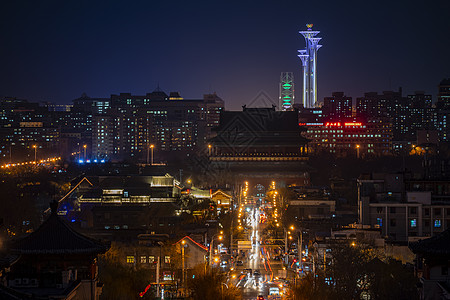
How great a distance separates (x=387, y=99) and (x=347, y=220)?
380 feet

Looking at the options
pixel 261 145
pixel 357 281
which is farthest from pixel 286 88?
pixel 357 281

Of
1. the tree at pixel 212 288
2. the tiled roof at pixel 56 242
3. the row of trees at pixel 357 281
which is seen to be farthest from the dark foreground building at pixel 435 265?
the tree at pixel 212 288

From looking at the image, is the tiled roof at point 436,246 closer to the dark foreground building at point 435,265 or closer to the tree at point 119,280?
the dark foreground building at point 435,265

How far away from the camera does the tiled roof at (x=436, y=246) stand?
20312 mm

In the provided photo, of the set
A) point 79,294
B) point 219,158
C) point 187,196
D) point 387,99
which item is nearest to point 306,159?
point 219,158

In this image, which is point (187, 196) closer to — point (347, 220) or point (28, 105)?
point (347, 220)

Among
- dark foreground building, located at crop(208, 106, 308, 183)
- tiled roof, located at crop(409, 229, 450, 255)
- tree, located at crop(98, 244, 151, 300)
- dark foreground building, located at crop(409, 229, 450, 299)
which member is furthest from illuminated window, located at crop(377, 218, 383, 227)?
dark foreground building, located at crop(208, 106, 308, 183)

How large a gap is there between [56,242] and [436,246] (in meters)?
9.25

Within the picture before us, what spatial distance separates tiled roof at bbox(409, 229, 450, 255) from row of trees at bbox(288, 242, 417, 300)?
485 cm

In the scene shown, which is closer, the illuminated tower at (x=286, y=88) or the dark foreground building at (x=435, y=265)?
the dark foreground building at (x=435, y=265)

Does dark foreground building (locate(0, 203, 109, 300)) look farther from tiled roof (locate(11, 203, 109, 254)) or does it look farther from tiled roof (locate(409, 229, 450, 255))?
tiled roof (locate(409, 229, 450, 255))

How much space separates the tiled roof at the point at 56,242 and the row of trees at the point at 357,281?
336 inches

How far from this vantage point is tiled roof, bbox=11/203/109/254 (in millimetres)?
20984

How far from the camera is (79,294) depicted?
21.2 m
